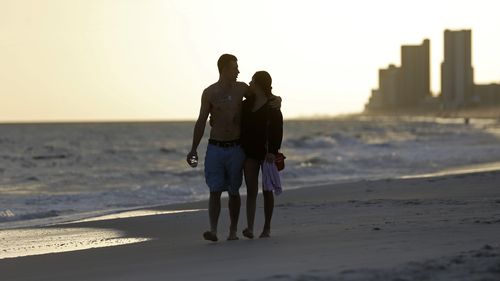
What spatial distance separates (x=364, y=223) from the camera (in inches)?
422

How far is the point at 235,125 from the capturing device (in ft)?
30.9

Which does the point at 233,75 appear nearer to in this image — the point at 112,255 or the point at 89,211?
the point at 112,255

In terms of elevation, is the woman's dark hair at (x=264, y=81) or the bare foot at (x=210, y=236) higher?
the woman's dark hair at (x=264, y=81)

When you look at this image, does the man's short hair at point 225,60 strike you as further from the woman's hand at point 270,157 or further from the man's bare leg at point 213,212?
the man's bare leg at point 213,212

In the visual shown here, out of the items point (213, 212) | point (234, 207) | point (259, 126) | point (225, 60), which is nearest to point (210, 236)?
point (213, 212)

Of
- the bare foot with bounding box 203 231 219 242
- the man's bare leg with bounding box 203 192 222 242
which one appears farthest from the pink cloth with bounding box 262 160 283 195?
the bare foot with bounding box 203 231 219 242

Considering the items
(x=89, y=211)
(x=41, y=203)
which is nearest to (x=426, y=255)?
(x=89, y=211)

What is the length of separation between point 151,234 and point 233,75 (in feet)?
9.92

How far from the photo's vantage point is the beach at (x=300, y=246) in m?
6.98

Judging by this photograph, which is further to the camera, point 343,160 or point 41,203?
point 343,160

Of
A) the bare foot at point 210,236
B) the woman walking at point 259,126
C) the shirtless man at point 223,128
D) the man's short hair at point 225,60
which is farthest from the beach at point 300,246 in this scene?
the man's short hair at point 225,60

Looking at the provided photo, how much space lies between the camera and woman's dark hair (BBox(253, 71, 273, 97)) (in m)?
9.32

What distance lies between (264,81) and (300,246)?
167cm

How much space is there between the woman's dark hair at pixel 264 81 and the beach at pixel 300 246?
1.40 meters
